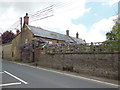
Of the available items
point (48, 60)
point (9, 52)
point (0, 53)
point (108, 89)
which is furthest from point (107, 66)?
point (0, 53)

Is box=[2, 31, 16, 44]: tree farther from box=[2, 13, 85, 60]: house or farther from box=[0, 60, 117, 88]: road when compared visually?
box=[0, 60, 117, 88]: road

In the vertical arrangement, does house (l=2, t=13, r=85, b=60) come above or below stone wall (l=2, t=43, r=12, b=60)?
above

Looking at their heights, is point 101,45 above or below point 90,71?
above

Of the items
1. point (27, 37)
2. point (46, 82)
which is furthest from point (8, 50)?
point (46, 82)

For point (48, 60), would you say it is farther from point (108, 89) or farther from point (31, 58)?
point (108, 89)

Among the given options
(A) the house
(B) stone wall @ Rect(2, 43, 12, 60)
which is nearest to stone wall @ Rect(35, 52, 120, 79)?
(A) the house

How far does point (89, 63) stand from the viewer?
38.1 feet

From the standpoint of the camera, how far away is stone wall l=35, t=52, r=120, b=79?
9789 millimetres

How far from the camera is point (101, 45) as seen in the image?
1123 cm

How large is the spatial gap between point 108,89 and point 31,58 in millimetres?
18028

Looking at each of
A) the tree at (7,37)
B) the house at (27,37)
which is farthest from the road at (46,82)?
the tree at (7,37)

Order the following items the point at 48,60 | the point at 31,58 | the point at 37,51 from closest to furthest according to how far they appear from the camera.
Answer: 1. the point at 48,60
2. the point at 37,51
3. the point at 31,58

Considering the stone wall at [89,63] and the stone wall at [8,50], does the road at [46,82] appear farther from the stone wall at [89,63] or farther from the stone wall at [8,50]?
the stone wall at [8,50]

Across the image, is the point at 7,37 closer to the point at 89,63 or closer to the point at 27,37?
the point at 27,37
